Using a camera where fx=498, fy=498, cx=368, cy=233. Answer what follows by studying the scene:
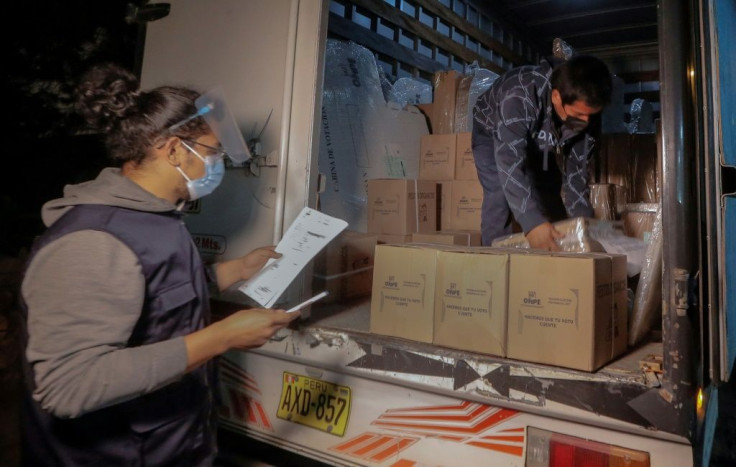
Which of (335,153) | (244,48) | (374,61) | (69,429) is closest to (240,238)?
(244,48)

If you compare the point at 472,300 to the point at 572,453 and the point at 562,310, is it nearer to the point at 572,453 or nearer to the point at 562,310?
the point at 562,310

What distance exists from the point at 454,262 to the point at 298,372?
0.68m

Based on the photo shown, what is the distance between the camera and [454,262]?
5.41 ft

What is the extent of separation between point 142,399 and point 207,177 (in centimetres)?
63

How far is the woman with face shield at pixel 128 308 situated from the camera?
107cm

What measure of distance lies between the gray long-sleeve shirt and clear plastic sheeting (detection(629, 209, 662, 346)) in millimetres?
1572

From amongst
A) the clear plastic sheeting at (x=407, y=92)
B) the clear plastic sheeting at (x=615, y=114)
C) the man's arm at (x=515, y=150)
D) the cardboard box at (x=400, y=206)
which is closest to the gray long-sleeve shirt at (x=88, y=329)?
the man's arm at (x=515, y=150)

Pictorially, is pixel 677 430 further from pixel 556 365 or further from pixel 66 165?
pixel 66 165

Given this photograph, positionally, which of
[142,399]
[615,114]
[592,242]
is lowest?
[142,399]

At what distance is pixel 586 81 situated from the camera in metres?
2.31

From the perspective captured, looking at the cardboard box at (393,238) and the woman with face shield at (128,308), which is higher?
the cardboard box at (393,238)

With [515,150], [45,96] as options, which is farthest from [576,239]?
[45,96]

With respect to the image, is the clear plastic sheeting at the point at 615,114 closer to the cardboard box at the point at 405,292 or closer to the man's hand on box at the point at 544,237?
the man's hand on box at the point at 544,237

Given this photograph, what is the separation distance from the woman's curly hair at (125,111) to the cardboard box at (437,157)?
219 cm
